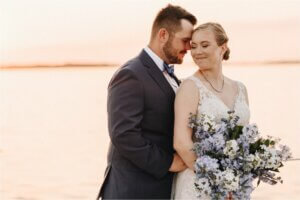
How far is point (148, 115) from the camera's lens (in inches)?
126

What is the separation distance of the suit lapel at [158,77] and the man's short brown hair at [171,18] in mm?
166

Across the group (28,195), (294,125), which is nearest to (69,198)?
(28,195)

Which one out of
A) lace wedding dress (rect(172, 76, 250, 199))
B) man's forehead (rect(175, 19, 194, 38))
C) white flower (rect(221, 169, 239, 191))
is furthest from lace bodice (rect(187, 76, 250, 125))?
white flower (rect(221, 169, 239, 191))

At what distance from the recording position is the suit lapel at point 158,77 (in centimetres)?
324

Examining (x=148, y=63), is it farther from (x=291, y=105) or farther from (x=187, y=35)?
(x=291, y=105)

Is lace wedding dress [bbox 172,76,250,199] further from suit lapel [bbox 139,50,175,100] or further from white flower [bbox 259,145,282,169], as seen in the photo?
white flower [bbox 259,145,282,169]

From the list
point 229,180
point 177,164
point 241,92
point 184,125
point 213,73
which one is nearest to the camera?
point 229,180

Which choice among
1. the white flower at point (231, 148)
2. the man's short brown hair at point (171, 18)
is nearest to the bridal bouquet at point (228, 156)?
the white flower at point (231, 148)

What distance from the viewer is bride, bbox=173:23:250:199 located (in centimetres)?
318

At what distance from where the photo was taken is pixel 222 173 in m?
3.06

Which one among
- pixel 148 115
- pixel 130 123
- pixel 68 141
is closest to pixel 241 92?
pixel 148 115

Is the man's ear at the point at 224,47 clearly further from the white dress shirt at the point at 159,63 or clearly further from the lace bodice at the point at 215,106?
the white dress shirt at the point at 159,63

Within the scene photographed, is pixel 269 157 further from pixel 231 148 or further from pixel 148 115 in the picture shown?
pixel 148 115

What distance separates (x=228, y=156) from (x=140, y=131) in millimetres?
437
